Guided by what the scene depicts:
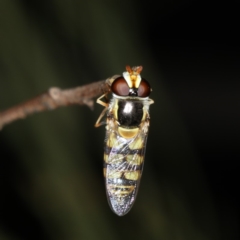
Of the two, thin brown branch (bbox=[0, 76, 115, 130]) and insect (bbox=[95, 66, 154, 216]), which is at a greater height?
thin brown branch (bbox=[0, 76, 115, 130])

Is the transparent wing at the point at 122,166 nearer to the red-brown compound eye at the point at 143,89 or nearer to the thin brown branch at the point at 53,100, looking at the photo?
the red-brown compound eye at the point at 143,89

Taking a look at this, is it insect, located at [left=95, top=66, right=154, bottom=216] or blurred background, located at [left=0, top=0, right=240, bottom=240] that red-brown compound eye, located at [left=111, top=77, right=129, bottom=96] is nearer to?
insect, located at [left=95, top=66, right=154, bottom=216]

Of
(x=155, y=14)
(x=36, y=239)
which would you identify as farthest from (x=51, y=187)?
(x=155, y=14)

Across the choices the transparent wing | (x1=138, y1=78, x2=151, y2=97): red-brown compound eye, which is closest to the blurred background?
the transparent wing

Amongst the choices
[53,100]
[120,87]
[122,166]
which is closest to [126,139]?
[122,166]

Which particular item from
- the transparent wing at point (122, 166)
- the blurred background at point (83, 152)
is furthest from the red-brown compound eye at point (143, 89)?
the blurred background at point (83, 152)

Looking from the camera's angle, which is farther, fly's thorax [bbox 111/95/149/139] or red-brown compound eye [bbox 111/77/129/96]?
fly's thorax [bbox 111/95/149/139]
